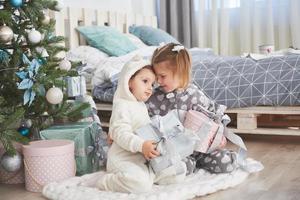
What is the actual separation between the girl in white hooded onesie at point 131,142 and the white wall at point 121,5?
1749mm

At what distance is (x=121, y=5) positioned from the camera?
4.17 m

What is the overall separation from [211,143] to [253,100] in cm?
68

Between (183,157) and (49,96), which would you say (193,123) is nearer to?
(183,157)

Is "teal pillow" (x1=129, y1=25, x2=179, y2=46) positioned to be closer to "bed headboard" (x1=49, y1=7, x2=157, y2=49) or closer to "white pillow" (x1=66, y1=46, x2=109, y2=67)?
"bed headboard" (x1=49, y1=7, x2=157, y2=49)

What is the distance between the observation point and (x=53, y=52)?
2057mm

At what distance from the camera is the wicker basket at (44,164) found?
180 cm

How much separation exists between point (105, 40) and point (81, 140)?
129cm

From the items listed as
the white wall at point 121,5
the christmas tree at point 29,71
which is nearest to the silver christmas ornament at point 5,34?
the christmas tree at point 29,71

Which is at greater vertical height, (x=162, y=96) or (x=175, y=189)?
(x=162, y=96)

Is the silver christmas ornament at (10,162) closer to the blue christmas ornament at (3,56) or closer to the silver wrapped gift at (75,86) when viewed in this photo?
the blue christmas ornament at (3,56)

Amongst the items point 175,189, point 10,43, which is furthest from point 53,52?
point 175,189

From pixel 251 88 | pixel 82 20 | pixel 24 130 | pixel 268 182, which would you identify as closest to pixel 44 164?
pixel 24 130

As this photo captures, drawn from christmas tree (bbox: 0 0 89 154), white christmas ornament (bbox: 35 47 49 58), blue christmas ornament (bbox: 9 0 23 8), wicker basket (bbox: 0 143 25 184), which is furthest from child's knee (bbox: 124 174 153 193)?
blue christmas ornament (bbox: 9 0 23 8)

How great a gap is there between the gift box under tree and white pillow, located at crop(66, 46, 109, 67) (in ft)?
3.08
